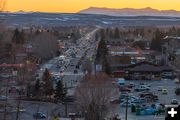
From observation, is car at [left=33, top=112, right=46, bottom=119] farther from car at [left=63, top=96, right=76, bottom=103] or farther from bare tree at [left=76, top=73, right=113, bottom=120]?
car at [left=63, top=96, right=76, bottom=103]

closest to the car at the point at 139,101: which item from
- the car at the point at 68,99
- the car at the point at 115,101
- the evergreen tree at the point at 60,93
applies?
the car at the point at 115,101

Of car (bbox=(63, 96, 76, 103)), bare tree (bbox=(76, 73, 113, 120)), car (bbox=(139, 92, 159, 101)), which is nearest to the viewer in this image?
bare tree (bbox=(76, 73, 113, 120))

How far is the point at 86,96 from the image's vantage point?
9047 millimetres

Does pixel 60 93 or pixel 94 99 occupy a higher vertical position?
pixel 94 99

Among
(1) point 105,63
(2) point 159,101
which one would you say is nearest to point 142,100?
(2) point 159,101

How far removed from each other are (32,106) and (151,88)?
563 cm

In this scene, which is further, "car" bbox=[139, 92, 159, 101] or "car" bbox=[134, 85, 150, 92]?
"car" bbox=[134, 85, 150, 92]

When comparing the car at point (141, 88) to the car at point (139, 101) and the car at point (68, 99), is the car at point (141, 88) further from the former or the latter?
the car at point (68, 99)

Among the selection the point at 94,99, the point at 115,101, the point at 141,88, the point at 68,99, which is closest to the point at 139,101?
the point at 115,101

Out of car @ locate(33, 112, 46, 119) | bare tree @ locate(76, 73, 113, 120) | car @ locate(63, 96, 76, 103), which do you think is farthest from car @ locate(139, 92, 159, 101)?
car @ locate(33, 112, 46, 119)

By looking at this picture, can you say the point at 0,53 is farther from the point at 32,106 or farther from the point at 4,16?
the point at 32,106

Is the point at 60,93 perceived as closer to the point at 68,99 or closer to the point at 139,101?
the point at 68,99

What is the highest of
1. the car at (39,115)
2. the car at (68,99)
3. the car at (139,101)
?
the car at (39,115)

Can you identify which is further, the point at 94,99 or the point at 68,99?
the point at 68,99
